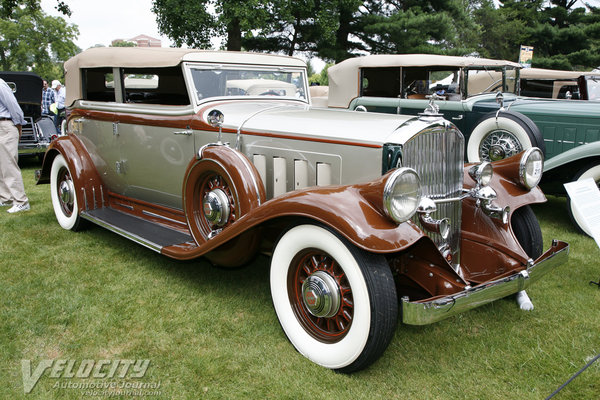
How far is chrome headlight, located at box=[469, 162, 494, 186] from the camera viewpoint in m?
3.07

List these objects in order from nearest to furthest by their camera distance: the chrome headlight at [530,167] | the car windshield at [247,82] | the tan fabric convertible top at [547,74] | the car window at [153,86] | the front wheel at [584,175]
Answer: the chrome headlight at [530,167] < the car windshield at [247,82] < the car window at [153,86] < the front wheel at [584,175] < the tan fabric convertible top at [547,74]

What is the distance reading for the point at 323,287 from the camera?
8.19 ft

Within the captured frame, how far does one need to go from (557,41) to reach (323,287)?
30825mm

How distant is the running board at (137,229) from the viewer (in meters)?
3.62

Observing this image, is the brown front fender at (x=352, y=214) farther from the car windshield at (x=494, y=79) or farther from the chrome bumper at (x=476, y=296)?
the car windshield at (x=494, y=79)

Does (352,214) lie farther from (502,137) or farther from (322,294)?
(502,137)

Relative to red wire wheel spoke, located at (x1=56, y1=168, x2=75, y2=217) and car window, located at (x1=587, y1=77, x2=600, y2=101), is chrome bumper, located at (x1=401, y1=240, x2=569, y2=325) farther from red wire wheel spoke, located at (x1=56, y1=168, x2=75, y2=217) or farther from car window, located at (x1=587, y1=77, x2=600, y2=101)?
car window, located at (x1=587, y1=77, x2=600, y2=101)

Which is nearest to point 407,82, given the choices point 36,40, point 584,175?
point 584,175

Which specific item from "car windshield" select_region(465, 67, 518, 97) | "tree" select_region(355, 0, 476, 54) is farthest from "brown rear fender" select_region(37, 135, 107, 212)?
"tree" select_region(355, 0, 476, 54)

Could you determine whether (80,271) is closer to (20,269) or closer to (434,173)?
(20,269)

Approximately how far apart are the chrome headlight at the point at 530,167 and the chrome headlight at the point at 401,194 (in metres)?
1.19

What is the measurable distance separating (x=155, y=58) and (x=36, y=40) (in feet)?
141

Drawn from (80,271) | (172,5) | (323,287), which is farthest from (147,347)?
(172,5)

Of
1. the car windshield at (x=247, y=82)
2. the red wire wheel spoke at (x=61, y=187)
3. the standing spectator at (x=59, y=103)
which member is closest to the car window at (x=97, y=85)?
the red wire wheel spoke at (x=61, y=187)
